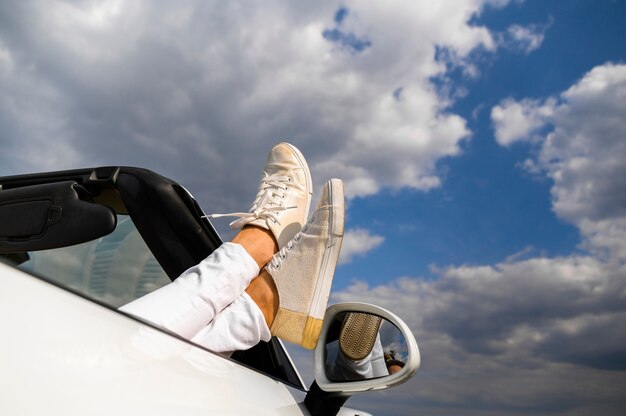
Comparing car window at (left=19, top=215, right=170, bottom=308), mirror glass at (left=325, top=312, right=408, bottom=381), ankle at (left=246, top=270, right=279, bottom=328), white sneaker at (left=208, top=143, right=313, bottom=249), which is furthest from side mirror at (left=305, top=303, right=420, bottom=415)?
car window at (left=19, top=215, right=170, bottom=308)

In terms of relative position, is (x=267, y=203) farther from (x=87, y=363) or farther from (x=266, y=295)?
(x=87, y=363)

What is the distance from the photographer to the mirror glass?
1.20m

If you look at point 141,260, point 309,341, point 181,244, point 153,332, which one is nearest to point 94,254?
point 141,260

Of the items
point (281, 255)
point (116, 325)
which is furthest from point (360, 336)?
point (116, 325)

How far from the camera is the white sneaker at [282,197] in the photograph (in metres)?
1.68

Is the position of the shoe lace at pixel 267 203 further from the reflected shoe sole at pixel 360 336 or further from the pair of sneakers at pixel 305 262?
the reflected shoe sole at pixel 360 336

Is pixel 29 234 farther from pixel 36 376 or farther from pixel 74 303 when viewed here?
pixel 36 376

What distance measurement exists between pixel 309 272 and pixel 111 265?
643 mm

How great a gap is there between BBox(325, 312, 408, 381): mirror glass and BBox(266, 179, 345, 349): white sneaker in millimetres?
102

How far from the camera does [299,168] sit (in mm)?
1942

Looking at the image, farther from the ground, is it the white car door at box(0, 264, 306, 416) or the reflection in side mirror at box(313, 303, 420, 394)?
the reflection in side mirror at box(313, 303, 420, 394)

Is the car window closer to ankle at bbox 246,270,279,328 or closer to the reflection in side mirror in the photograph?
ankle at bbox 246,270,279,328

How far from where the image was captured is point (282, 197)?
183 cm

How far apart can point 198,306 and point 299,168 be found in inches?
34.3
